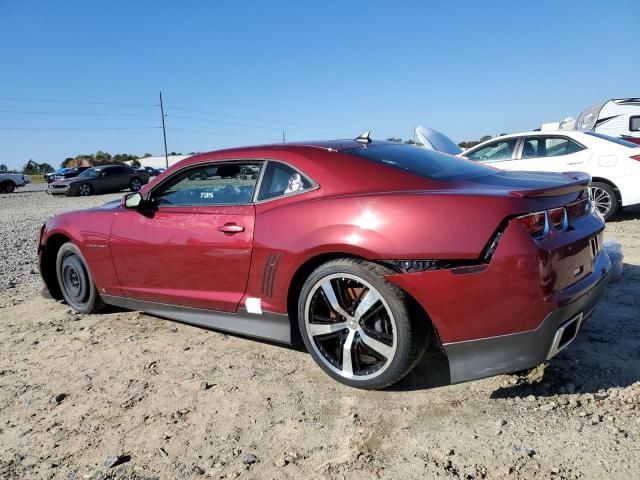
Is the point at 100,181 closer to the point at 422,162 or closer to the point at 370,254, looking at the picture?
the point at 422,162

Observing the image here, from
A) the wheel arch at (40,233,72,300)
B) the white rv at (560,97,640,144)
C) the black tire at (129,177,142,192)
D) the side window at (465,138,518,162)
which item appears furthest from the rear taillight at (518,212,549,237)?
the black tire at (129,177,142,192)

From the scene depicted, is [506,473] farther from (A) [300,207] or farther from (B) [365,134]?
(B) [365,134]

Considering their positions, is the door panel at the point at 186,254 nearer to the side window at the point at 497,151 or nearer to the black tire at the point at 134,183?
the side window at the point at 497,151

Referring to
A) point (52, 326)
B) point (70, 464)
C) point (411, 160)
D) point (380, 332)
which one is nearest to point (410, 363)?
point (380, 332)

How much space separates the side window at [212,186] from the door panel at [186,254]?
8 cm

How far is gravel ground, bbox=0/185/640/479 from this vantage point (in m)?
2.04

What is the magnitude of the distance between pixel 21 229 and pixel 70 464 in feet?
31.8

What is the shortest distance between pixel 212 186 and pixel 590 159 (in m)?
6.24

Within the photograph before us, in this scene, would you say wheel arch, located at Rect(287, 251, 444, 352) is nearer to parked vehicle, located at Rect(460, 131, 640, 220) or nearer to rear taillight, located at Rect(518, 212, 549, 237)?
rear taillight, located at Rect(518, 212, 549, 237)

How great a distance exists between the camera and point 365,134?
11.2 feet

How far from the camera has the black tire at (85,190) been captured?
21364 mm

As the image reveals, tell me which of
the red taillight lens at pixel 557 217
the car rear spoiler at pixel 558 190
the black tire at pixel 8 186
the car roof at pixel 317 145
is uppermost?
the car roof at pixel 317 145

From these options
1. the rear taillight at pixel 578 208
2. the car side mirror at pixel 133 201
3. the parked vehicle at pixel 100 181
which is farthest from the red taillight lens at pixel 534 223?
the parked vehicle at pixel 100 181

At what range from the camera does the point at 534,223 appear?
2.18 metres
